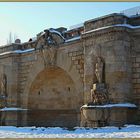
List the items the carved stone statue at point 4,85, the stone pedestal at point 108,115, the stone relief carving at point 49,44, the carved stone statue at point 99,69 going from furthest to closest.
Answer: the carved stone statue at point 4,85
the stone relief carving at point 49,44
the carved stone statue at point 99,69
the stone pedestal at point 108,115

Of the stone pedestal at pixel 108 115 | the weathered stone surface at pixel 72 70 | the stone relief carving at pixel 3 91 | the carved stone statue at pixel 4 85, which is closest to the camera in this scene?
the stone pedestal at pixel 108 115

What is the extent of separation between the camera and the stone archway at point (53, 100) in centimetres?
1810

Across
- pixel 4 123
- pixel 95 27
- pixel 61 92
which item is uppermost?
pixel 95 27

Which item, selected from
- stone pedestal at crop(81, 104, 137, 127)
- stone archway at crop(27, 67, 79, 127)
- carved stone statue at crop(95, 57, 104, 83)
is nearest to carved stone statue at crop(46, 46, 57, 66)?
stone archway at crop(27, 67, 79, 127)

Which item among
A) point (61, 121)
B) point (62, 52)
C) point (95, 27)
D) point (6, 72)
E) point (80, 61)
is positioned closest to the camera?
point (95, 27)

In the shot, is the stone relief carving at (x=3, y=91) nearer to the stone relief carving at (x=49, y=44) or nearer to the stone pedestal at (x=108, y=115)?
the stone relief carving at (x=49, y=44)

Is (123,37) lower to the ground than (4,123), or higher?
higher

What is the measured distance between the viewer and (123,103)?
13.8 metres

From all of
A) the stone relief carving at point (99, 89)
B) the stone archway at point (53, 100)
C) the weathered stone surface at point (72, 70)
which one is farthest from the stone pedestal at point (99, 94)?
the stone archway at point (53, 100)

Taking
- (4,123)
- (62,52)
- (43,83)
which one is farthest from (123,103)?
(4,123)

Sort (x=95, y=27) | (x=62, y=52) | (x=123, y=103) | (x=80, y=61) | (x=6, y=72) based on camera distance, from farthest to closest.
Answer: (x=6, y=72) < (x=62, y=52) < (x=80, y=61) < (x=95, y=27) < (x=123, y=103)

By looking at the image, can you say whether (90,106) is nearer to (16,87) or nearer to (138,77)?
(138,77)

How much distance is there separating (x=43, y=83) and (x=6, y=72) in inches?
96.7

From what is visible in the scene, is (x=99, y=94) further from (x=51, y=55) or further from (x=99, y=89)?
(x=51, y=55)
